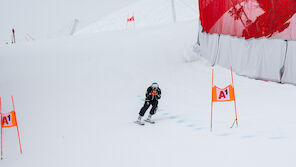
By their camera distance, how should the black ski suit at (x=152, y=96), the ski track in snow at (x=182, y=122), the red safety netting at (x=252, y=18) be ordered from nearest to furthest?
the ski track in snow at (x=182, y=122) < the black ski suit at (x=152, y=96) < the red safety netting at (x=252, y=18)

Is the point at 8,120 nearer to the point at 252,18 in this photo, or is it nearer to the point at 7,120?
the point at 7,120

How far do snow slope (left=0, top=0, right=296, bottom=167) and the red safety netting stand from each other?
207 cm

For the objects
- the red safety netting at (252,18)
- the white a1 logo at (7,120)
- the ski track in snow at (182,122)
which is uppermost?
the red safety netting at (252,18)

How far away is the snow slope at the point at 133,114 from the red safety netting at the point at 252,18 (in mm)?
2066

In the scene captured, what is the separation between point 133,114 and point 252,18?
8031 mm

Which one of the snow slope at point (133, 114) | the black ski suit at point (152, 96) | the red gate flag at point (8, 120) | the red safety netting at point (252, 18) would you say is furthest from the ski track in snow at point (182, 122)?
the red safety netting at point (252, 18)

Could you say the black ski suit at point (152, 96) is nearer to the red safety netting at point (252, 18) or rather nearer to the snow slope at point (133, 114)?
the snow slope at point (133, 114)

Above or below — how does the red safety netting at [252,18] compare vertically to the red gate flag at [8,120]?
above

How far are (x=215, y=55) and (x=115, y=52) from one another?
7.46 m

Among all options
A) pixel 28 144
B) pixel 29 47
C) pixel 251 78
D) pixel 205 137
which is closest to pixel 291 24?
pixel 251 78

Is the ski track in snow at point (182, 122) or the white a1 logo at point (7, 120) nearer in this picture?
the white a1 logo at point (7, 120)

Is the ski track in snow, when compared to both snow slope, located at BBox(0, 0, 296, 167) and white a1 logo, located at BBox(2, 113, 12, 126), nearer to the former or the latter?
snow slope, located at BBox(0, 0, 296, 167)

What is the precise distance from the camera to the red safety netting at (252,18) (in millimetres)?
16406

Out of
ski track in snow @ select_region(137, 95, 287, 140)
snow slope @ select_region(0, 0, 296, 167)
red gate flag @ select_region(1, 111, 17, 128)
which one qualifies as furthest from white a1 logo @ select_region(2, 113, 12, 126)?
ski track in snow @ select_region(137, 95, 287, 140)
